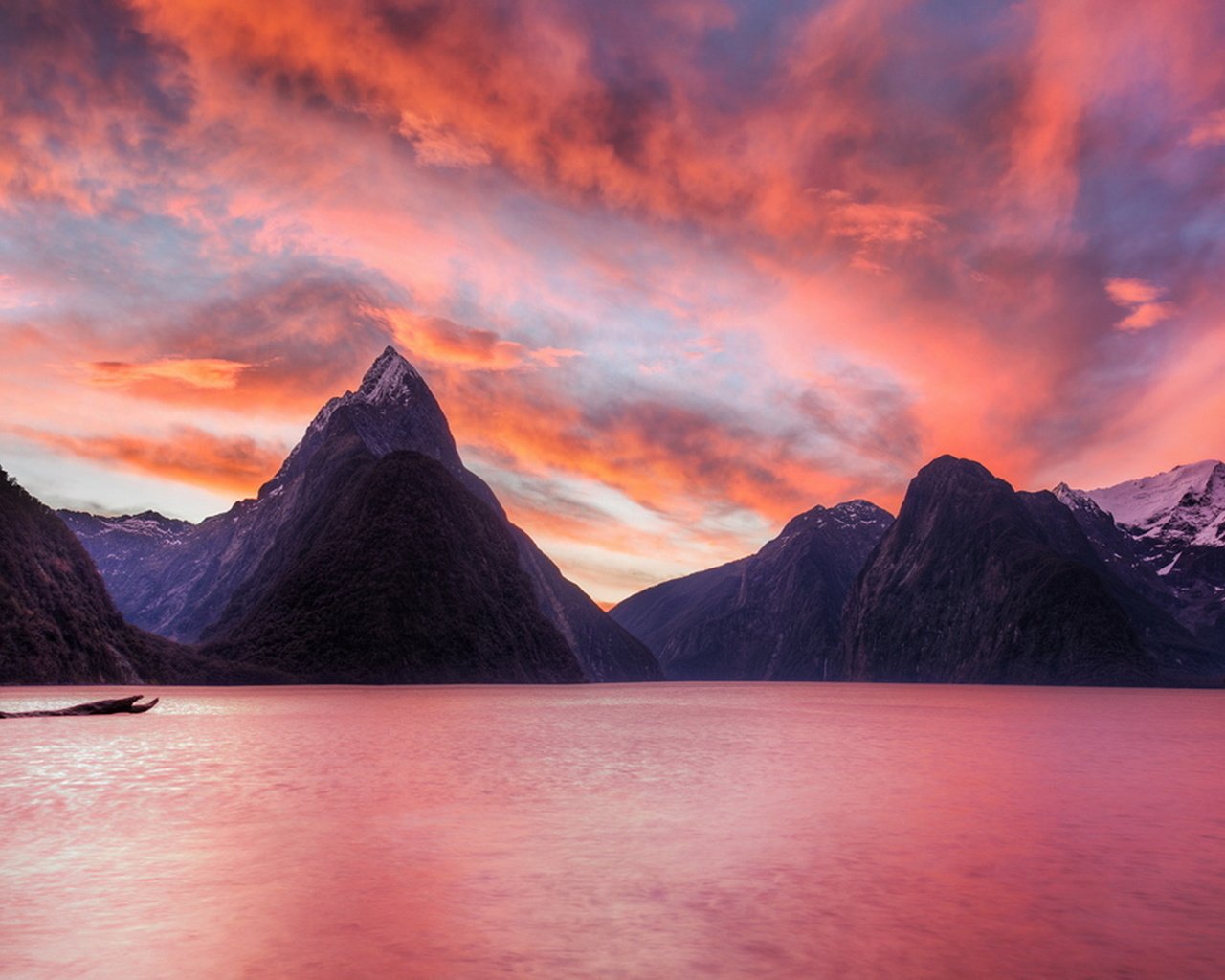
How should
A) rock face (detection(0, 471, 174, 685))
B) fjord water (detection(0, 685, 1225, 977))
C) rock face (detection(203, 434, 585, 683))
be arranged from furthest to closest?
1. rock face (detection(203, 434, 585, 683))
2. rock face (detection(0, 471, 174, 685))
3. fjord water (detection(0, 685, 1225, 977))

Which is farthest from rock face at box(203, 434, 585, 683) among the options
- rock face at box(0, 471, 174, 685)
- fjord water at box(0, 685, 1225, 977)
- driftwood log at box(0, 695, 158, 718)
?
fjord water at box(0, 685, 1225, 977)

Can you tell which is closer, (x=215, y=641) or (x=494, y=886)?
(x=494, y=886)

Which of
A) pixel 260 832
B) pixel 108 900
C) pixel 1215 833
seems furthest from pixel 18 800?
pixel 1215 833

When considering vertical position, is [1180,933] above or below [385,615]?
below

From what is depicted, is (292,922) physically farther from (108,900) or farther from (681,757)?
(681,757)

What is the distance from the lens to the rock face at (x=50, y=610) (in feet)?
359

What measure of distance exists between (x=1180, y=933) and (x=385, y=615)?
179209mm

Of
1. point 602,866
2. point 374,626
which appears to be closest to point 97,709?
point 602,866

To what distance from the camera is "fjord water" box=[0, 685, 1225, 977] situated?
11055mm

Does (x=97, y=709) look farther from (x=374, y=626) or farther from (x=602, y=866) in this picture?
(x=374, y=626)

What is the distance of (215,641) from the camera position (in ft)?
603

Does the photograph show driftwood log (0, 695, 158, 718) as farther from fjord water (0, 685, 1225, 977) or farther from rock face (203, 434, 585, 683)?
rock face (203, 434, 585, 683)

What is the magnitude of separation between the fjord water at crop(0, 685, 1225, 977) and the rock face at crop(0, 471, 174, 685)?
279 ft

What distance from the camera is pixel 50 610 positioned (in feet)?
378
